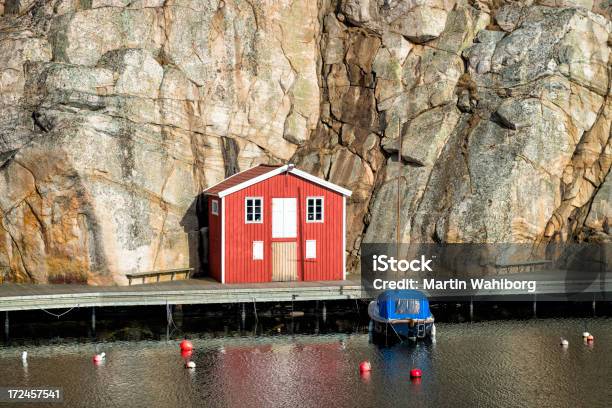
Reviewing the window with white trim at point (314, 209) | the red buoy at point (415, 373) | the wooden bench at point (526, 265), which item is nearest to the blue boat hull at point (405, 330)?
the red buoy at point (415, 373)

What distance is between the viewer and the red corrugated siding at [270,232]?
5266cm

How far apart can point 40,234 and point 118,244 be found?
3.93 metres

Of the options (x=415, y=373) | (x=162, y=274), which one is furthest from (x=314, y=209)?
(x=415, y=373)

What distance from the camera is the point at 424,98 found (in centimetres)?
5916

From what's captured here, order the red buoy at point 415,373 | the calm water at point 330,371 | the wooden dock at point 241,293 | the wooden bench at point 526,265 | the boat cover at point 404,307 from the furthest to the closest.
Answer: the wooden bench at point 526,265 < the wooden dock at point 241,293 < the boat cover at point 404,307 < the red buoy at point 415,373 < the calm water at point 330,371

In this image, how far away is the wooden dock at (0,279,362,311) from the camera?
48375mm

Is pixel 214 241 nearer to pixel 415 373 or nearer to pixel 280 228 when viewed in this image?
pixel 280 228

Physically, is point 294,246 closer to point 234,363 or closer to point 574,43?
point 234,363

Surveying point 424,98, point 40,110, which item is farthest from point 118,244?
point 424,98

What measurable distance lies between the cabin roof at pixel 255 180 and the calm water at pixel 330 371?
8355mm

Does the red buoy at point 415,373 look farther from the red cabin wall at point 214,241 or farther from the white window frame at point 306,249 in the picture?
the red cabin wall at point 214,241

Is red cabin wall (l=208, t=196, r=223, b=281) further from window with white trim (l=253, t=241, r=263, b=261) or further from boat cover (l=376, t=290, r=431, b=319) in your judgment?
boat cover (l=376, t=290, r=431, b=319)

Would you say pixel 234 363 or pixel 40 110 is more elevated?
pixel 40 110

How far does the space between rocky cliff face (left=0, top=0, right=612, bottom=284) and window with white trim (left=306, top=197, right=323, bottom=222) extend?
5.16 meters
